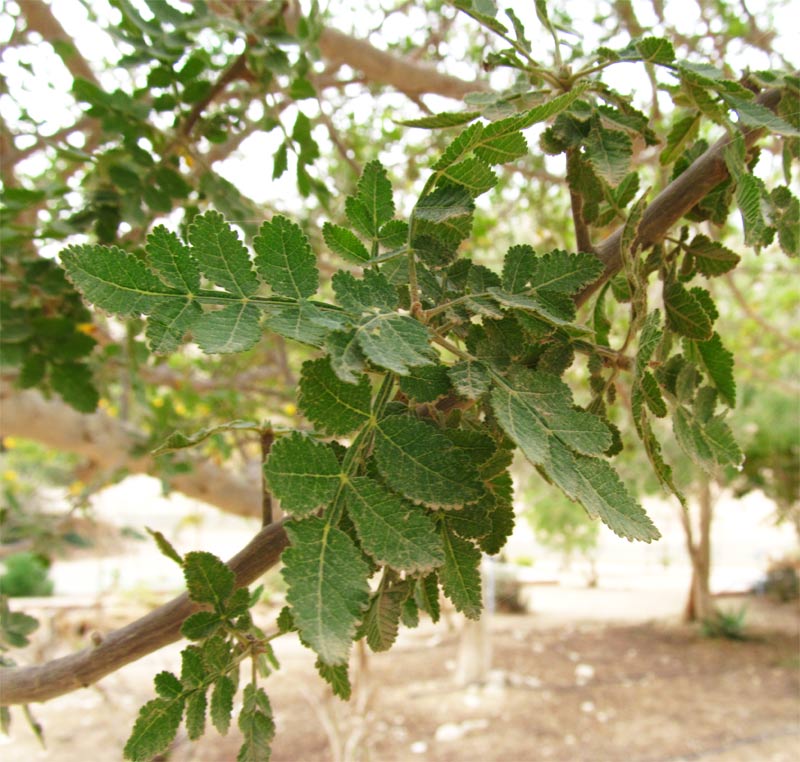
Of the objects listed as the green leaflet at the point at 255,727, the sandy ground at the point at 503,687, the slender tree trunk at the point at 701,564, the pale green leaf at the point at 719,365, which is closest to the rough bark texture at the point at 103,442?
the sandy ground at the point at 503,687

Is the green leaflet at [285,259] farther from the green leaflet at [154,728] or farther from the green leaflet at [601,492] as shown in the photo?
the green leaflet at [154,728]

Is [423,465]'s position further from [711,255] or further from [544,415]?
[711,255]

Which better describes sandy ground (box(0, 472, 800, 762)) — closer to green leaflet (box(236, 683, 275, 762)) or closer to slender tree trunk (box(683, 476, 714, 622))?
slender tree trunk (box(683, 476, 714, 622))

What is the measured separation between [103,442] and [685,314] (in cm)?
202

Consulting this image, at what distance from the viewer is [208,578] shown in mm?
433

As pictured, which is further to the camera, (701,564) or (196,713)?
(701,564)

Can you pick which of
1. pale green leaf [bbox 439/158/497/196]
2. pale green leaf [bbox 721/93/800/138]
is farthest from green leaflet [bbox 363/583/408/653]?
pale green leaf [bbox 721/93/800/138]

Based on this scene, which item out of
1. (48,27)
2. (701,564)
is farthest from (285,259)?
(701,564)

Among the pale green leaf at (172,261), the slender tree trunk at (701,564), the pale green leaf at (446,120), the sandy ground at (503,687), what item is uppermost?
the pale green leaf at (446,120)

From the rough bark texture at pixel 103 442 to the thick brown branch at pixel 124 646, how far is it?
1.30m

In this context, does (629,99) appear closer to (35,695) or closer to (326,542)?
(326,542)

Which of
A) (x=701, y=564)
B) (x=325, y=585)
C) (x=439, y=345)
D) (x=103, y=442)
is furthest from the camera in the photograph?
(x=701, y=564)

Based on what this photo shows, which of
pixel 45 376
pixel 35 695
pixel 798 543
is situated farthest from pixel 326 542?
pixel 798 543

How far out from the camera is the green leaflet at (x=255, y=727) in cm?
44
